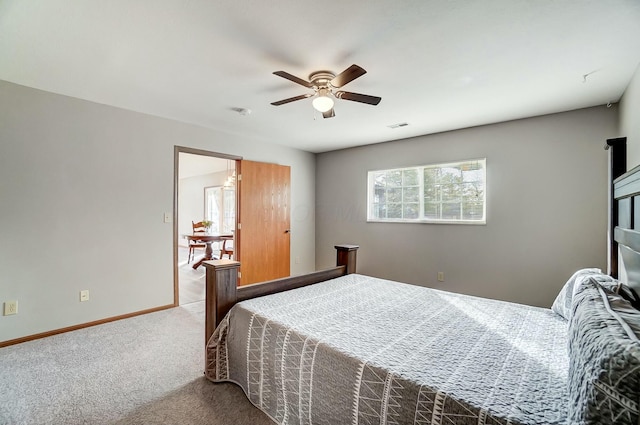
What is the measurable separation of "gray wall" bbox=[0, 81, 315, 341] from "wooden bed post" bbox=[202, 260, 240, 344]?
1896 mm

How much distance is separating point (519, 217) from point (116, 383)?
423cm

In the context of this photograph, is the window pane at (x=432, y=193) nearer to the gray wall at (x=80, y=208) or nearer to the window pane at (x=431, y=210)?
the window pane at (x=431, y=210)

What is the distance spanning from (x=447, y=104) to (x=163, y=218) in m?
3.56

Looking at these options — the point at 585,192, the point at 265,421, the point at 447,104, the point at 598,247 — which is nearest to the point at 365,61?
the point at 447,104

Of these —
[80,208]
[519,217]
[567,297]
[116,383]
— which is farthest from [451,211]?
[80,208]

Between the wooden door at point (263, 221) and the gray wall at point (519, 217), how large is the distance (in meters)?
1.66

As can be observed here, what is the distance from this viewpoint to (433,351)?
4.38 feet

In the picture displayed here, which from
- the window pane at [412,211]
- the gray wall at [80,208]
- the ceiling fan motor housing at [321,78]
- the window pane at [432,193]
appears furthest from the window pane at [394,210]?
the gray wall at [80,208]

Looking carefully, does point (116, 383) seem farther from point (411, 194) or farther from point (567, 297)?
point (411, 194)

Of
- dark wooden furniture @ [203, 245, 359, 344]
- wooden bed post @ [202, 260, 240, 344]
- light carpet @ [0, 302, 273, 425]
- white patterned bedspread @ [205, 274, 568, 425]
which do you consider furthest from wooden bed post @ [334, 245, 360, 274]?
light carpet @ [0, 302, 273, 425]

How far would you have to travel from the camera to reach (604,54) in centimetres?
201

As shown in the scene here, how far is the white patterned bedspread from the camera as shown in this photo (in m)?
1.01

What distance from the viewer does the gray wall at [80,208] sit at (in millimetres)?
2602

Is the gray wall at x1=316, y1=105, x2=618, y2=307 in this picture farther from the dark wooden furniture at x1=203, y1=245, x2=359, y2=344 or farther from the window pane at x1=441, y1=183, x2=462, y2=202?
the dark wooden furniture at x1=203, y1=245, x2=359, y2=344
